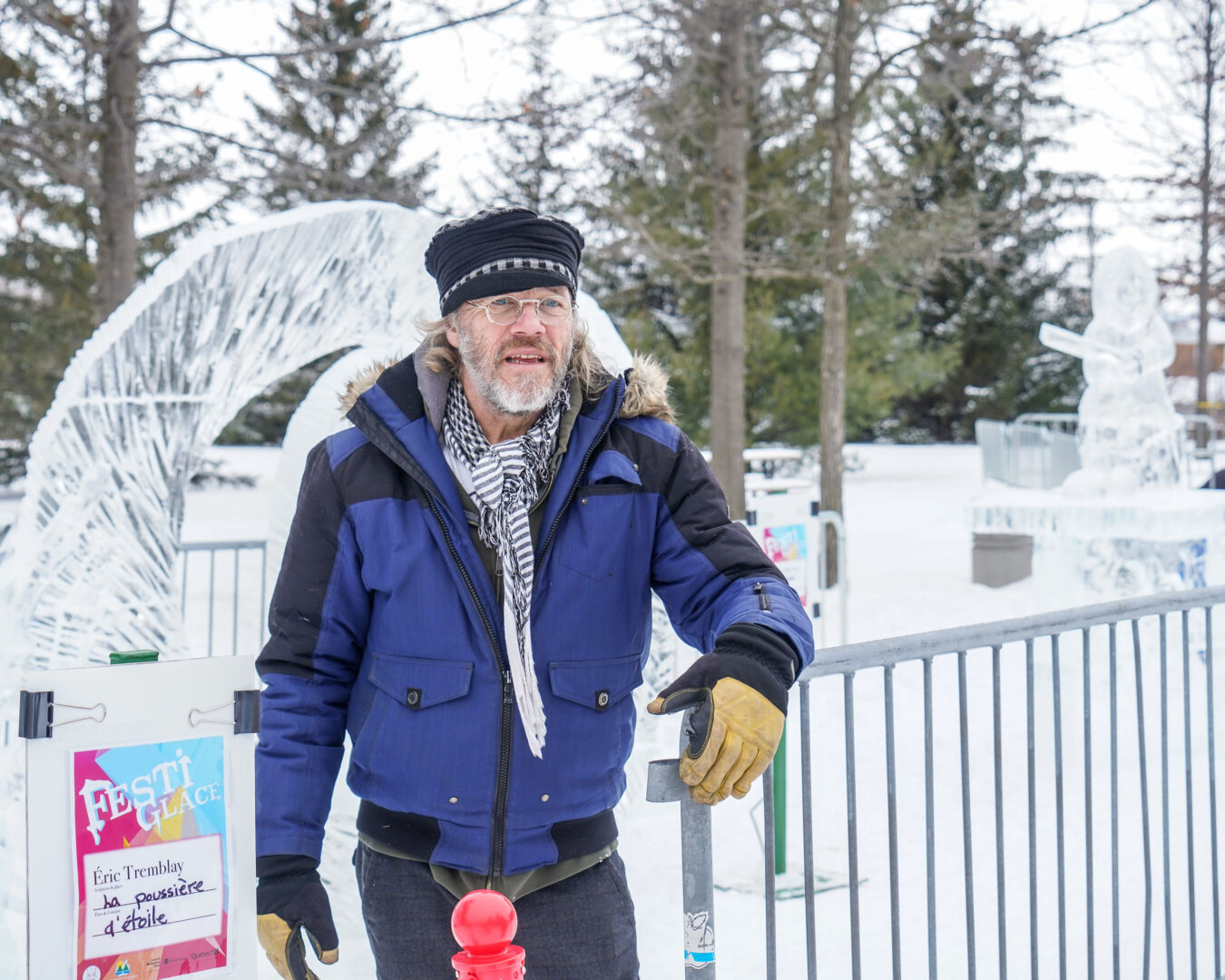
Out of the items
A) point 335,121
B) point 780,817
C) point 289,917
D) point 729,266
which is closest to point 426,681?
point 289,917

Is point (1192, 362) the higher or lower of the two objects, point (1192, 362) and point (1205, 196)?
the higher

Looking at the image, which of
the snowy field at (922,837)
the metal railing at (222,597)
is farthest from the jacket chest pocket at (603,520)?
the metal railing at (222,597)

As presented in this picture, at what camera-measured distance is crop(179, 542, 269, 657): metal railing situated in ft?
23.2

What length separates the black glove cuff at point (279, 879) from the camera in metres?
1.86

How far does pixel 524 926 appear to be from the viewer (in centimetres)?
198

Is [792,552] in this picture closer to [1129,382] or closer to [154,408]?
[154,408]

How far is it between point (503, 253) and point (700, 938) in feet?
4.06

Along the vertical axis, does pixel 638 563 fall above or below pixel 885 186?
below

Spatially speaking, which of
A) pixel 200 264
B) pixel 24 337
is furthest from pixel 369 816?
pixel 24 337

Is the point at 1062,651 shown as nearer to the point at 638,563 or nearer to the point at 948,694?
the point at 948,694

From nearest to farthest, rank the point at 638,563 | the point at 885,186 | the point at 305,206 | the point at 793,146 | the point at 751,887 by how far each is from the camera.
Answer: the point at 638,563
the point at 305,206
the point at 751,887
the point at 885,186
the point at 793,146

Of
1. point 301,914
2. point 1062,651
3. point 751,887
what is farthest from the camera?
point 1062,651

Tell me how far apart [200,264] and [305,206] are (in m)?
0.46

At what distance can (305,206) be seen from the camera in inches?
155
